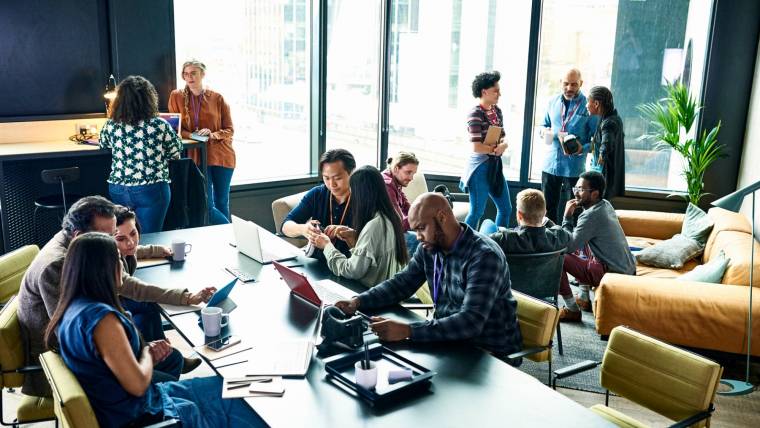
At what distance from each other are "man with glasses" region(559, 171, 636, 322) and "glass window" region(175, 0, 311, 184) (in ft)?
11.0

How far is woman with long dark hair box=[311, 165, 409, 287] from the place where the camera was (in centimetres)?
343

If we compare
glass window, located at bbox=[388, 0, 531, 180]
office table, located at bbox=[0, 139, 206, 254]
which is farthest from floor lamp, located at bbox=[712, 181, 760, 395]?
office table, located at bbox=[0, 139, 206, 254]

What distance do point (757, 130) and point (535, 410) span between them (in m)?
5.02

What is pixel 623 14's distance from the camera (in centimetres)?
689

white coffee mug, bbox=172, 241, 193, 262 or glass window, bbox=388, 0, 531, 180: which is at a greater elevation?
glass window, bbox=388, 0, 531, 180

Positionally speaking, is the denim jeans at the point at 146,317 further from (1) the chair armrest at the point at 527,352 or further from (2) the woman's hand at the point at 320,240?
(1) the chair armrest at the point at 527,352

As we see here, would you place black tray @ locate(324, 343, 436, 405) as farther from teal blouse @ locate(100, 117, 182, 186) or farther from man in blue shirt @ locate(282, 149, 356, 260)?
teal blouse @ locate(100, 117, 182, 186)

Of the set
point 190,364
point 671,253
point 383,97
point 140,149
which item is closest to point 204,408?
point 190,364

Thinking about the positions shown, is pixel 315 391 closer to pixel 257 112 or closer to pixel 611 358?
pixel 611 358

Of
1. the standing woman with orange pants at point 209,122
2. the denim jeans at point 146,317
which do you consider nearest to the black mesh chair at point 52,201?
the standing woman with orange pants at point 209,122

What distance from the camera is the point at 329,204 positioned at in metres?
4.29

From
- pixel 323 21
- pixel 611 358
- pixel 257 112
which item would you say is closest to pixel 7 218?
pixel 257 112

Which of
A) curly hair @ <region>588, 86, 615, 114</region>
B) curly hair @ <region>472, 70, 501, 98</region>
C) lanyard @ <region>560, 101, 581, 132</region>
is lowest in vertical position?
lanyard @ <region>560, 101, 581, 132</region>

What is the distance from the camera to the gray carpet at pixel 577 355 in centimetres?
418
